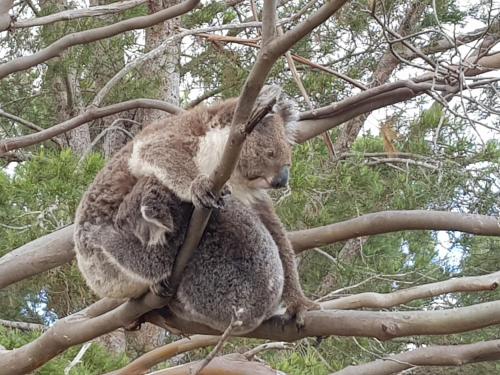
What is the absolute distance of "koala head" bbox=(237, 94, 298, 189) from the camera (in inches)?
101

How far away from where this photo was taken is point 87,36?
370 cm

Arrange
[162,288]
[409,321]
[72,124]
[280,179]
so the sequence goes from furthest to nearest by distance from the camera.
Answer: [72,124], [280,179], [162,288], [409,321]

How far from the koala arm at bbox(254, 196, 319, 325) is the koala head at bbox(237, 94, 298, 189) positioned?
168 millimetres

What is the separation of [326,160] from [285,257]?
6.60ft

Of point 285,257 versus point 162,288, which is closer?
point 162,288

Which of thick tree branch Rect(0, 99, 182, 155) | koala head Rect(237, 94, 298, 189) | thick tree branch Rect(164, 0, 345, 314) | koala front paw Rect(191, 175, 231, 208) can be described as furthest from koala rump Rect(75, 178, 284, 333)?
thick tree branch Rect(0, 99, 182, 155)

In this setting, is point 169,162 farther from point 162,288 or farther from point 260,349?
point 260,349

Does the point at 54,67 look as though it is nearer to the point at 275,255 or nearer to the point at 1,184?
the point at 1,184

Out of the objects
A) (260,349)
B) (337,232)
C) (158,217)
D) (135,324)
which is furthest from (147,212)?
(260,349)

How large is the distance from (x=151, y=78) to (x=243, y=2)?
1.03m

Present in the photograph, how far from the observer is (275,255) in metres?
2.66

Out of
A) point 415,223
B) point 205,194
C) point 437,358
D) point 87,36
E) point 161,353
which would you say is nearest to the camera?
point 205,194

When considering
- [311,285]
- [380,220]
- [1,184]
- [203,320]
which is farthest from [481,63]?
[311,285]

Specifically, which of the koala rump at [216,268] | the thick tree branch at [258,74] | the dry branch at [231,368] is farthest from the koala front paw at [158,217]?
the dry branch at [231,368]
